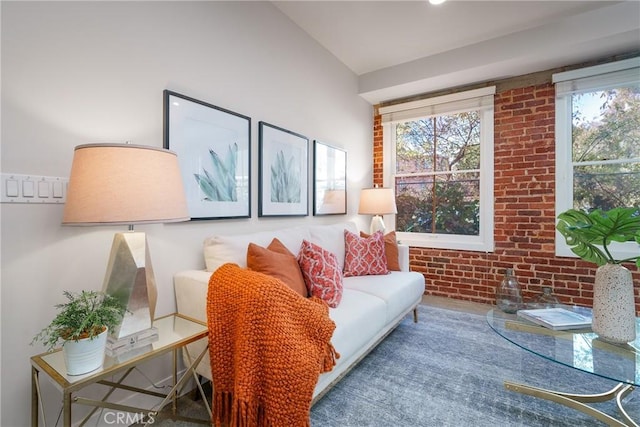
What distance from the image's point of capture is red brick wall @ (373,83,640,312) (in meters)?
3.05

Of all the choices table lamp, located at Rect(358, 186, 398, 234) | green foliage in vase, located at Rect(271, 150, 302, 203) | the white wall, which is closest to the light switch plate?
the white wall

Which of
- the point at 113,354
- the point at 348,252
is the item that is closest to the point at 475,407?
the point at 348,252

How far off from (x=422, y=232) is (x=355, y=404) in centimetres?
258

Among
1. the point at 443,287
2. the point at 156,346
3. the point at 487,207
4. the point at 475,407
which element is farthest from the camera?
the point at 443,287

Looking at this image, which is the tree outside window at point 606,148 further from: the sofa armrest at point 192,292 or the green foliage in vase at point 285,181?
the sofa armrest at point 192,292

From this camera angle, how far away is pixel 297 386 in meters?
1.23

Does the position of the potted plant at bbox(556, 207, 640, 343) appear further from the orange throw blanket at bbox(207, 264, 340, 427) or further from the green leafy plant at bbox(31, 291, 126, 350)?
the green leafy plant at bbox(31, 291, 126, 350)

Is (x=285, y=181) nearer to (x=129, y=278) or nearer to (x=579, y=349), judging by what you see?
(x=129, y=278)

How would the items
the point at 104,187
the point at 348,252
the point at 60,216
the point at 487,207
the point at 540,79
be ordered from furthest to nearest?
1. the point at 487,207
2. the point at 540,79
3. the point at 348,252
4. the point at 60,216
5. the point at 104,187

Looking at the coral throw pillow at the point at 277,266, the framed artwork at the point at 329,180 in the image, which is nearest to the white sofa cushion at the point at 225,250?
the coral throw pillow at the point at 277,266

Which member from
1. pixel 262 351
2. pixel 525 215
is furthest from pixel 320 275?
pixel 525 215

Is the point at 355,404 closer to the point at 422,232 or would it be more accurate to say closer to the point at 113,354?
the point at 113,354

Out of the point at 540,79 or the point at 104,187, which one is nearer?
the point at 104,187

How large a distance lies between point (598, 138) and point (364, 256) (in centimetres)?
256
